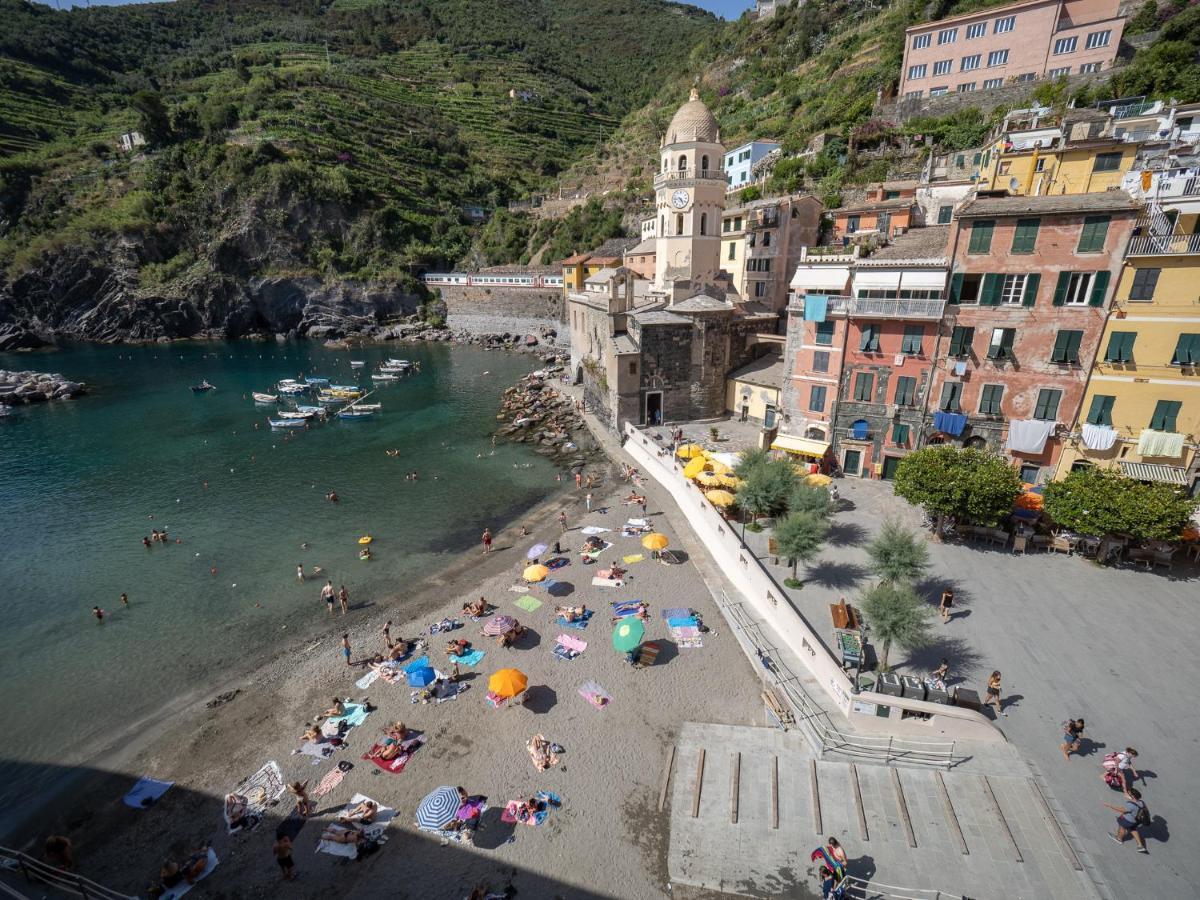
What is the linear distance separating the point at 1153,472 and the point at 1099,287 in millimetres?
6890

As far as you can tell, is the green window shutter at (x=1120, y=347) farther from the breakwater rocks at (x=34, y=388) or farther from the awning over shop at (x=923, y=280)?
the breakwater rocks at (x=34, y=388)

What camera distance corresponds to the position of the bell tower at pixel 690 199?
34594 millimetres

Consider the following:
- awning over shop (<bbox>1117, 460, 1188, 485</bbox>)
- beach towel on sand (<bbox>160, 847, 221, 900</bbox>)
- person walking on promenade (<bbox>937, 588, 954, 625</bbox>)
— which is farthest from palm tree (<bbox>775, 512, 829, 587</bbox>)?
beach towel on sand (<bbox>160, 847, 221, 900</bbox>)

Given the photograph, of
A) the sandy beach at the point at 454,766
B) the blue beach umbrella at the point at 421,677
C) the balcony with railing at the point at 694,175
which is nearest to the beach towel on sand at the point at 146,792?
the sandy beach at the point at 454,766

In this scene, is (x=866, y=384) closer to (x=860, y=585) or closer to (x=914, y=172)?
(x=860, y=585)

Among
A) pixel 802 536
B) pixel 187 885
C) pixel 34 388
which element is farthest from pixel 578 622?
pixel 34 388

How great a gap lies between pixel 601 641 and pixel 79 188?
125 meters

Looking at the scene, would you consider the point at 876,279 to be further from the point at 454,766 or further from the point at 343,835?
the point at 343,835

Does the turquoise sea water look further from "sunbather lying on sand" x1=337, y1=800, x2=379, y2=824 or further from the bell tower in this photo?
the bell tower

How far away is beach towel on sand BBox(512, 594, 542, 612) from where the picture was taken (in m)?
20.3

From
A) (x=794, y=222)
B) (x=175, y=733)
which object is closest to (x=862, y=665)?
(x=175, y=733)

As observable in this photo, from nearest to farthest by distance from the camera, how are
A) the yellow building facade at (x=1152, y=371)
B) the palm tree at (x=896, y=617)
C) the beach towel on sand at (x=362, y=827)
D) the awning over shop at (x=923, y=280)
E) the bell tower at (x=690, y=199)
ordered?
the beach towel on sand at (x=362, y=827) < the palm tree at (x=896, y=617) < the yellow building facade at (x=1152, y=371) < the awning over shop at (x=923, y=280) < the bell tower at (x=690, y=199)

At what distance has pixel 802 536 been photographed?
1733cm

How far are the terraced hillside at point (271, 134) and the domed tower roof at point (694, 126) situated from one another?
6705 centimetres
